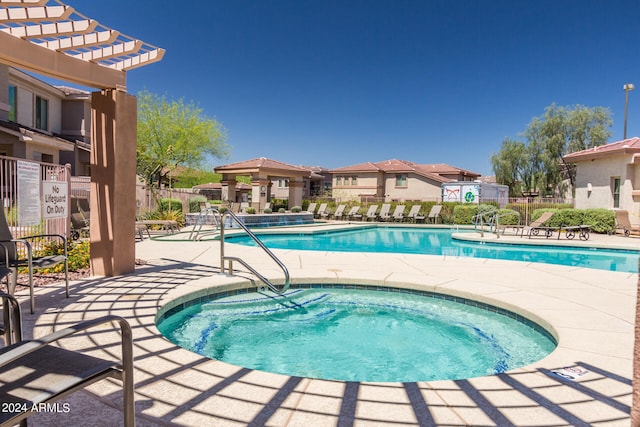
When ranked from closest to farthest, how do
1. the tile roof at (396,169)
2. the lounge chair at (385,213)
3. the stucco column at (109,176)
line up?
the stucco column at (109,176)
the lounge chair at (385,213)
the tile roof at (396,169)

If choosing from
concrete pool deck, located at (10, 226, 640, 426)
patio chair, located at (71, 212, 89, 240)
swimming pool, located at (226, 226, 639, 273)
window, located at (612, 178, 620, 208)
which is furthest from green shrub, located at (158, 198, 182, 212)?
window, located at (612, 178, 620, 208)

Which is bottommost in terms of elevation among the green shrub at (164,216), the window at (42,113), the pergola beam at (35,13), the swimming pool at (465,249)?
the swimming pool at (465,249)

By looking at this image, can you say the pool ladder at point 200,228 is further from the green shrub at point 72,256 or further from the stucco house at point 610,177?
the stucco house at point 610,177

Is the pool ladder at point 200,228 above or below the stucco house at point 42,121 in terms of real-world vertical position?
below

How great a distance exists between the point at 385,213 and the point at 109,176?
20119 millimetres

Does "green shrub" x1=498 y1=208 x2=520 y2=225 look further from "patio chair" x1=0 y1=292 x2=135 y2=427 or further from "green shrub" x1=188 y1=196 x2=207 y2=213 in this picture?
"patio chair" x1=0 y1=292 x2=135 y2=427

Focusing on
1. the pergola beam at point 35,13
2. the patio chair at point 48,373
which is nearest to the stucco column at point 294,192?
the pergola beam at point 35,13

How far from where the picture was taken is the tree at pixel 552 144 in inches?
1287

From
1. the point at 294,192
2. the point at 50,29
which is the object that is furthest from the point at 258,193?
the point at 50,29

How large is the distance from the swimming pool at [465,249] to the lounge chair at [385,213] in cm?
813

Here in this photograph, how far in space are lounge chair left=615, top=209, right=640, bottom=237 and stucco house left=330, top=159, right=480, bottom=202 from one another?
17.7m

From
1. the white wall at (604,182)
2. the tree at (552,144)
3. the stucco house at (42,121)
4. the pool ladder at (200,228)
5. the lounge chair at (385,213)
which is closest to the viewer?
the pool ladder at (200,228)

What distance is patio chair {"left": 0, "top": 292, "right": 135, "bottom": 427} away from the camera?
3.92ft

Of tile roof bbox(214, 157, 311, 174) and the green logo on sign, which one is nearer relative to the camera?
tile roof bbox(214, 157, 311, 174)
